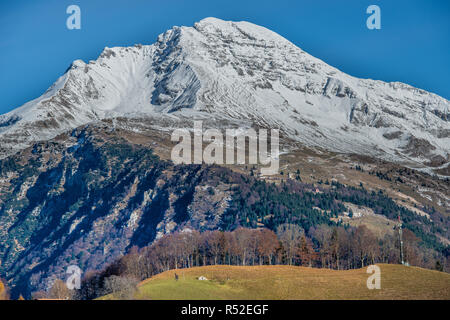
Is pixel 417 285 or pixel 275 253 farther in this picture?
pixel 275 253

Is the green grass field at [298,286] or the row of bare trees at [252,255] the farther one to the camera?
the row of bare trees at [252,255]

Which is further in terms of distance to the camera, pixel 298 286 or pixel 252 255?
pixel 252 255

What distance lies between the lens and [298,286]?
10594cm

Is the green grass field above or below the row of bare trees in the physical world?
below

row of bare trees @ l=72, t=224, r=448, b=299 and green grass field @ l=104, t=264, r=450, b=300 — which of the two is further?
row of bare trees @ l=72, t=224, r=448, b=299

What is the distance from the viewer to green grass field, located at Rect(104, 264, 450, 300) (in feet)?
323

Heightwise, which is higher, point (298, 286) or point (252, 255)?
point (252, 255)

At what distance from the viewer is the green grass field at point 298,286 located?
98.4 meters

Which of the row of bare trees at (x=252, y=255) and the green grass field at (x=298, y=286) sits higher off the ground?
the row of bare trees at (x=252, y=255)
